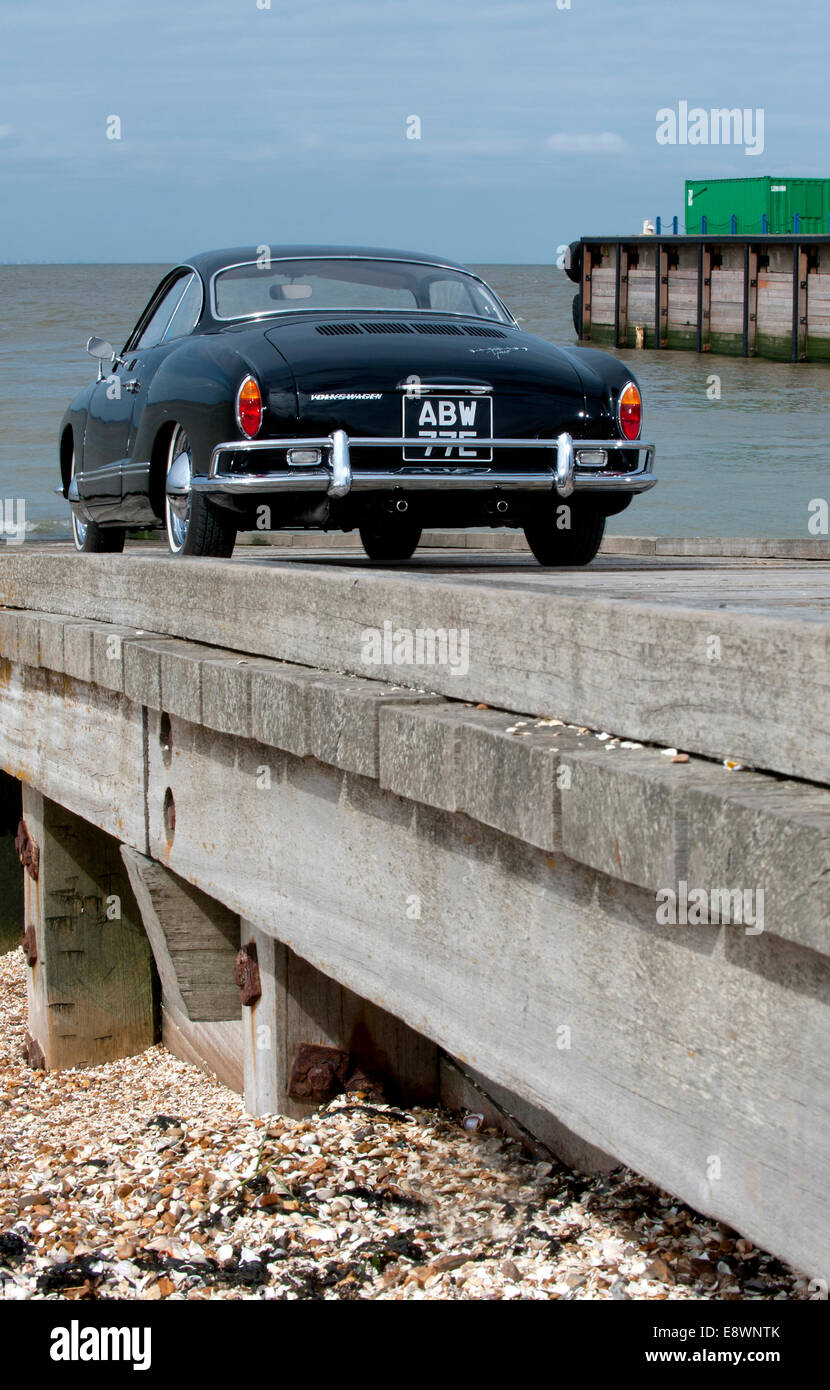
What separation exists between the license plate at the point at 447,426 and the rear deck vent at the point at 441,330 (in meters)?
0.54

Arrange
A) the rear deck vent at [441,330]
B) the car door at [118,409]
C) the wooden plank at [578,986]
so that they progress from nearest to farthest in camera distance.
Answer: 1. the wooden plank at [578,986]
2. the rear deck vent at [441,330]
3. the car door at [118,409]

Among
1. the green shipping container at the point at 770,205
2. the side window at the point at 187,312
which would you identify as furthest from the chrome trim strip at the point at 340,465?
the green shipping container at the point at 770,205

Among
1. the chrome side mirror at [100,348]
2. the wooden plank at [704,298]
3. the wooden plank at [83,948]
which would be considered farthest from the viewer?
the wooden plank at [704,298]

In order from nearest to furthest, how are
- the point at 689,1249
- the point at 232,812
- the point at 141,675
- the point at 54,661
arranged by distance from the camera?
the point at 689,1249 → the point at 232,812 → the point at 141,675 → the point at 54,661

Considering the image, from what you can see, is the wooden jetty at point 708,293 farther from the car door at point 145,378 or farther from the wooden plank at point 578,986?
the wooden plank at point 578,986

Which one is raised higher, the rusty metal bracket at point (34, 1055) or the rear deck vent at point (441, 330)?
the rear deck vent at point (441, 330)

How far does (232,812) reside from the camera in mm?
4934

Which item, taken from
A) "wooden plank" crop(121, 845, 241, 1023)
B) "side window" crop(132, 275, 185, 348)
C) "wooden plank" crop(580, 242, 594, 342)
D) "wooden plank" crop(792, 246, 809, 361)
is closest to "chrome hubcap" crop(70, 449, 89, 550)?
"side window" crop(132, 275, 185, 348)

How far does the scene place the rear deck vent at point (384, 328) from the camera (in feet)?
22.7

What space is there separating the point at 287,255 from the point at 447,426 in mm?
1889
